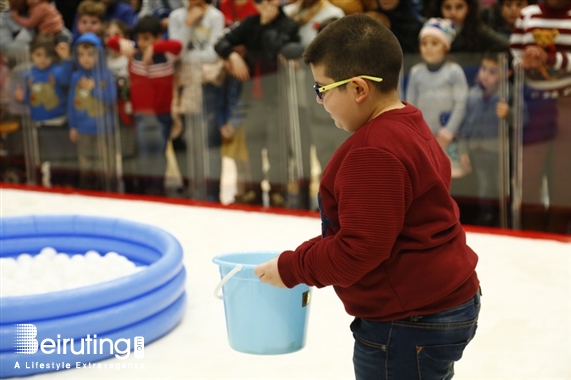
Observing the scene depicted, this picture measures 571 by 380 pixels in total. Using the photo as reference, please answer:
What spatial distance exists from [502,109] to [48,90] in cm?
350

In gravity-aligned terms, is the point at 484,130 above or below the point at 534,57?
below

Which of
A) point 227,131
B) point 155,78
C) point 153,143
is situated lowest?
point 153,143

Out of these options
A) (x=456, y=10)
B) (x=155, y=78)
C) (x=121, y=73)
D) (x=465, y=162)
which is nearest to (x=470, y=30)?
(x=456, y=10)

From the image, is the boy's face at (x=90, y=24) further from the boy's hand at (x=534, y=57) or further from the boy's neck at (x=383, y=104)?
the boy's neck at (x=383, y=104)

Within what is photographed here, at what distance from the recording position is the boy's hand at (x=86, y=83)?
6.27 meters

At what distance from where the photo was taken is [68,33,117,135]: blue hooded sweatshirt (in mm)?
6219

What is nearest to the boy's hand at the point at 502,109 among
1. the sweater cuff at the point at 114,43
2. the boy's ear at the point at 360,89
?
the sweater cuff at the point at 114,43

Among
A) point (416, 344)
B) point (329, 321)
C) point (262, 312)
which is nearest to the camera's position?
point (416, 344)

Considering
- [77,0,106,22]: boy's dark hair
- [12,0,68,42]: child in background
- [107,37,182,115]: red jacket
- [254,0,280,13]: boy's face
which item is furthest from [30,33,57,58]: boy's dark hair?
[254,0,280,13]: boy's face

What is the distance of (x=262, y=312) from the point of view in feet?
8.42

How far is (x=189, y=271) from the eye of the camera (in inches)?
167

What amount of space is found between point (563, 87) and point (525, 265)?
1105 millimetres

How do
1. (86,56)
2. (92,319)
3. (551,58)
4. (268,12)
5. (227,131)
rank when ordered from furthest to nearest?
1. (86,56)
2. (227,131)
3. (268,12)
4. (551,58)
5. (92,319)

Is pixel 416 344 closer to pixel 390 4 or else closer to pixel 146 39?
pixel 390 4
